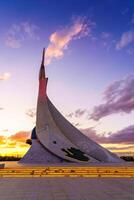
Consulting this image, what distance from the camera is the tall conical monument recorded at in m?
33.4

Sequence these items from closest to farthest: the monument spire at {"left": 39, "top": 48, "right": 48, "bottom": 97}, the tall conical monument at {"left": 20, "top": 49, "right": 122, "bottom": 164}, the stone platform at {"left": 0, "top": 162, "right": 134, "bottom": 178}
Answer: the stone platform at {"left": 0, "top": 162, "right": 134, "bottom": 178}, the tall conical monument at {"left": 20, "top": 49, "right": 122, "bottom": 164}, the monument spire at {"left": 39, "top": 48, "right": 48, "bottom": 97}

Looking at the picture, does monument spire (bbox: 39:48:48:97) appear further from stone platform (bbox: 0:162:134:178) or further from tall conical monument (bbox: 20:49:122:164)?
stone platform (bbox: 0:162:134:178)

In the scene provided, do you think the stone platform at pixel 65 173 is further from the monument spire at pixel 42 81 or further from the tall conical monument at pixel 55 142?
the monument spire at pixel 42 81

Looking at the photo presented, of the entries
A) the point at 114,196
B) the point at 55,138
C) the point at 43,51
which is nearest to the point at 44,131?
the point at 55,138

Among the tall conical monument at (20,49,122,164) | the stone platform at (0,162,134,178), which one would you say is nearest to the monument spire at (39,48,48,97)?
the tall conical monument at (20,49,122,164)

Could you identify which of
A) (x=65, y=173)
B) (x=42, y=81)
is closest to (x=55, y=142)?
(x=42, y=81)

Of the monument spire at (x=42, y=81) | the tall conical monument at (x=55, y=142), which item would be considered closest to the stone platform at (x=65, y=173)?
the tall conical monument at (x=55, y=142)

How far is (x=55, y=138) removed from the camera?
34.5m

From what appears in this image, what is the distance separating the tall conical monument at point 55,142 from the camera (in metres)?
33.4

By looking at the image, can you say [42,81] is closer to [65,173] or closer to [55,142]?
[55,142]

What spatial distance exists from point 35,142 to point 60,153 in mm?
2955

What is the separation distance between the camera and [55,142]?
3419cm

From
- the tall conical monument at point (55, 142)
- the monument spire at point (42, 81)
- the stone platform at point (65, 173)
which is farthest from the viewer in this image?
the monument spire at point (42, 81)

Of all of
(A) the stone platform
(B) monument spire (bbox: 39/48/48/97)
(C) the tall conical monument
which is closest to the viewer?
(A) the stone platform
